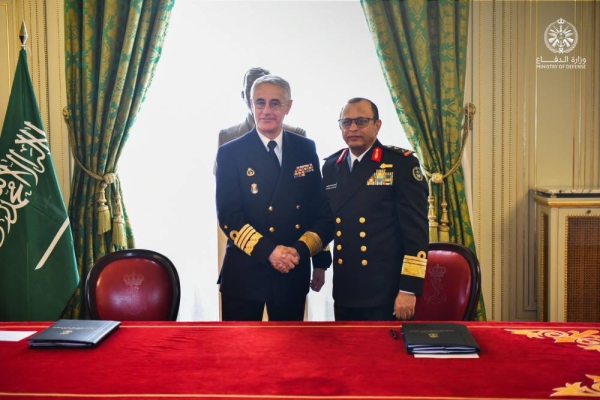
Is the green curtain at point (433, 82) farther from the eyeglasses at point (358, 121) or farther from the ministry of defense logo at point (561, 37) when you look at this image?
the eyeglasses at point (358, 121)

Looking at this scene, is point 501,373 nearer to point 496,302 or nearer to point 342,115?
point 342,115

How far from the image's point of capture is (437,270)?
229 centimetres

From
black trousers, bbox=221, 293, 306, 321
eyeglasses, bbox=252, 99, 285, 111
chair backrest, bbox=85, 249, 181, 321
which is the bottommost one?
black trousers, bbox=221, 293, 306, 321

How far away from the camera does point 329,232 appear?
244 cm

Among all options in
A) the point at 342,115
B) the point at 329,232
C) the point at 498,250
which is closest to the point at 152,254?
the point at 329,232

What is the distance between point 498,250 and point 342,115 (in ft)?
6.44

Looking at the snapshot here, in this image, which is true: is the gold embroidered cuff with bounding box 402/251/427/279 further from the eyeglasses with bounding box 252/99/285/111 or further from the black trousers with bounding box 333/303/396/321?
the eyeglasses with bounding box 252/99/285/111

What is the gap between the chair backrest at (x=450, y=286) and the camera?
7.25ft

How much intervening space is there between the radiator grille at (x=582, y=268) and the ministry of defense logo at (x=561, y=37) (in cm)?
103

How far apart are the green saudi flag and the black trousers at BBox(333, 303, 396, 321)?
1718 mm

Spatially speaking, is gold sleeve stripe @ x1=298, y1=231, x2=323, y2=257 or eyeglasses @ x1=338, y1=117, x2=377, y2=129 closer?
eyeglasses @ x1=338, y1=117, x2=377, y2=129

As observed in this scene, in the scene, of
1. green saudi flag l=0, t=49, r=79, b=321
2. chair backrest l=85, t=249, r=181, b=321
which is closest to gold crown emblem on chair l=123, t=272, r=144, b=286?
chair backrest l=85, t=249, r=181, b=321

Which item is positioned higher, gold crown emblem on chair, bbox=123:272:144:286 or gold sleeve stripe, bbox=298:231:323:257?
gold sleeve stripe, bbox=298:231:323:257

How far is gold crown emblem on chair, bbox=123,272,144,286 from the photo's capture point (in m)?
2.27
